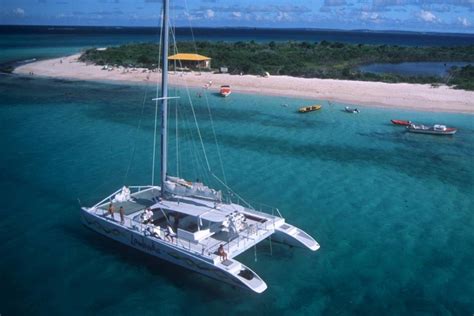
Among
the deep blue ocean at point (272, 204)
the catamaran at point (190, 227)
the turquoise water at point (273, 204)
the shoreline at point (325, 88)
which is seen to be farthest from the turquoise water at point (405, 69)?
the catamaran at point (190, 227)

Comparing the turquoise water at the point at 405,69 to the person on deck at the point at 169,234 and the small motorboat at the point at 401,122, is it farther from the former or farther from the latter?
the person on deck at the point at 169,234

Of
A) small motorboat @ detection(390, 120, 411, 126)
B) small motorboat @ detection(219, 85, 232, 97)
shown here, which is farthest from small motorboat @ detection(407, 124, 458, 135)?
small motorboat @ detection(219, 85, 232, 97)

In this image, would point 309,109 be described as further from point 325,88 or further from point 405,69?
point 405,69

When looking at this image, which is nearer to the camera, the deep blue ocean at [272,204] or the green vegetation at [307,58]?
the deep blue ocean at [272,204]

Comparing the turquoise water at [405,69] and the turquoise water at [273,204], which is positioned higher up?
the turquoise water at [405,69]

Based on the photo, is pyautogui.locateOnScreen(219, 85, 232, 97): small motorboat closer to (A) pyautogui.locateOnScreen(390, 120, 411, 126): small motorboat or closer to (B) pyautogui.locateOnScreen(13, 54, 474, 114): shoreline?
(B) pyautogui.locateOnScreen(13, 54, 474, 114): shoreline

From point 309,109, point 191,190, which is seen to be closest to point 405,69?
point 309,109
